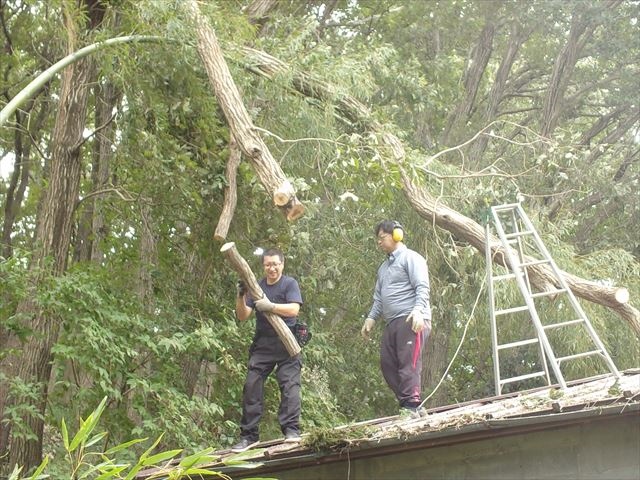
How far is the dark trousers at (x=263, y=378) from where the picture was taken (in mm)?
7152

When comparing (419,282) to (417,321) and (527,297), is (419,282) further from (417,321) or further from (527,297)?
(527,297)

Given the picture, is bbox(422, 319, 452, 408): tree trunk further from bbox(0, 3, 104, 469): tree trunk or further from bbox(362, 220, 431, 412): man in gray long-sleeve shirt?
bbox(362, 220, 431, 412): man in gray long-sleeve shirt

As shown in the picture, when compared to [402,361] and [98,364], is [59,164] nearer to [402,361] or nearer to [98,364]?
[98,364]

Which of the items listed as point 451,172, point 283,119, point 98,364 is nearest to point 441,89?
point 451,172

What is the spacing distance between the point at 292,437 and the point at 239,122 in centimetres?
275

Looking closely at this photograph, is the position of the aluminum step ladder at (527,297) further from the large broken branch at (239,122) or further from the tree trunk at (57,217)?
the tree trunk at (57,217)

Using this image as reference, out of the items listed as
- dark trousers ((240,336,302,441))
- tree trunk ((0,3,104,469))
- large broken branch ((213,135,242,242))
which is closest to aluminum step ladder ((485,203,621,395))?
dark trousers ((240,336,302,441))

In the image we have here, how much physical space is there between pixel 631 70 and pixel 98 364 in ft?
35.6

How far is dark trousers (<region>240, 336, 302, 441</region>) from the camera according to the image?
7.15 m

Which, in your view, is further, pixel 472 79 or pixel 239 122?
pixel 472 79

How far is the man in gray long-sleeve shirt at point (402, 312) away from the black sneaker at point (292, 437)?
0.82 m

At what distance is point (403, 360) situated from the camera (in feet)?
24.0

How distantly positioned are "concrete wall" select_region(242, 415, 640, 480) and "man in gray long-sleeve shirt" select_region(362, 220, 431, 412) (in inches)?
24.3

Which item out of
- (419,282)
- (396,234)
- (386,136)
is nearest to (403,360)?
(419,282)
